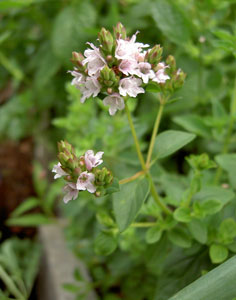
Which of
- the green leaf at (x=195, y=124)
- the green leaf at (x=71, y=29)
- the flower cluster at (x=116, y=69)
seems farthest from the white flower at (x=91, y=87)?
the green leaf at (x=71, y=29)

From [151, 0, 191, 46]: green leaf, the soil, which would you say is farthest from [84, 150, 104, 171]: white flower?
the soil

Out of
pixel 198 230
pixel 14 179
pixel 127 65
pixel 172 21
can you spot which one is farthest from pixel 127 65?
pixel 14 179

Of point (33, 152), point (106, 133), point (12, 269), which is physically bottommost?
point (33, 152)

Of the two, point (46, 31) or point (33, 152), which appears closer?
point (46, 31)

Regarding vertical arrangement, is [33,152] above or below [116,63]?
below

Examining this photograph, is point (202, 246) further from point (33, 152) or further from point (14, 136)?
point (33, 152)

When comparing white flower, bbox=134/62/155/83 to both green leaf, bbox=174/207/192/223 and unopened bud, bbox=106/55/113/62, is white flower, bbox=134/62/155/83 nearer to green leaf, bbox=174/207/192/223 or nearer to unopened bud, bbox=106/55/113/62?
unopened bud, bbox=106/55/113/62

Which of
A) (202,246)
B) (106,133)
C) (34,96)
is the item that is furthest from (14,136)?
(202,246)

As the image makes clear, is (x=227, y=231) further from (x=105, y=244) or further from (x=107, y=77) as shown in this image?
(x=107, y=77)
